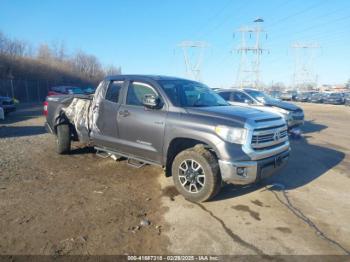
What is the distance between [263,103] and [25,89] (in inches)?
1206

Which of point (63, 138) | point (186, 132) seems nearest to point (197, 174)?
point (186, 132)

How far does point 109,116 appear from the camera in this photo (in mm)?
6215

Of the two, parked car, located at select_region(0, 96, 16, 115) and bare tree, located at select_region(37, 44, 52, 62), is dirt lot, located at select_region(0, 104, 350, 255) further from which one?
bare tree, located at select_region(37, 44, 52, 62)

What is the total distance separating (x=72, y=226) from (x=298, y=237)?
2.93 meters

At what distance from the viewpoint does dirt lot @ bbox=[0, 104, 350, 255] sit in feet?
12.0

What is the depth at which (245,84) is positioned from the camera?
55094 millimetres

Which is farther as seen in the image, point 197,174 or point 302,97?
point 302,97

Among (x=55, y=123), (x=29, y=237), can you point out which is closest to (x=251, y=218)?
(x=29, y=237)

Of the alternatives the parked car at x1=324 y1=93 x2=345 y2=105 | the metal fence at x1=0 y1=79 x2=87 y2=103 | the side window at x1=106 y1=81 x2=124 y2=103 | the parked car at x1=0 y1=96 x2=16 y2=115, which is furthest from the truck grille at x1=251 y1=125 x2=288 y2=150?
the parked car at x1=324 y1=93 x2=345 y2=105

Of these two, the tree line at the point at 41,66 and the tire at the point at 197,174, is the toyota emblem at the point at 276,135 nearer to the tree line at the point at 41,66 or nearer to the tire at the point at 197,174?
the tire at the point at 197,174

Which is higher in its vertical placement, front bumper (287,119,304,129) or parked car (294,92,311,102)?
front bumper (287,119,304,129)

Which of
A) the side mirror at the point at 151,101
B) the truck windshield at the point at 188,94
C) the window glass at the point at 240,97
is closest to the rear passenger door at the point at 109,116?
the side mirror at the point at 151,101

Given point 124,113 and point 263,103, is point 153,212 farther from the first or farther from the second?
point 263,103

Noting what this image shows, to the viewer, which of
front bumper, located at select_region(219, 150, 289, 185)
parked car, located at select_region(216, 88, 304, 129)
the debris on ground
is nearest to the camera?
the debris on ground
